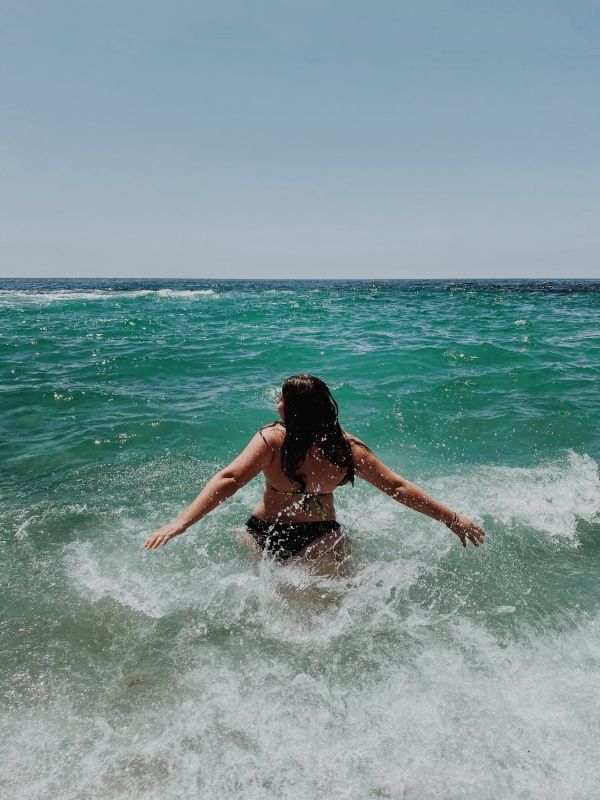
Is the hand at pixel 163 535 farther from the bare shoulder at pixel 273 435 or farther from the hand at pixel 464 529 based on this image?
the hand at pixel 464 529

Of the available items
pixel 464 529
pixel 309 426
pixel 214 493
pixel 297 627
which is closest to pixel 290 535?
pixel 297 627

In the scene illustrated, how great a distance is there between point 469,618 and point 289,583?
1.47 metres

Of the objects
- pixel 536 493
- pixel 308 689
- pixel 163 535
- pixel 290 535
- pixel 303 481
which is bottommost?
pixel 308 689

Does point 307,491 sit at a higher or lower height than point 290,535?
higher

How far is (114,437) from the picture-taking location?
7.81m

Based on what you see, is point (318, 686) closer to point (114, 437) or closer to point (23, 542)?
point (23, 542)

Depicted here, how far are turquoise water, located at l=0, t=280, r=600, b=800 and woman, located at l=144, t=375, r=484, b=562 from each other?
1.04 feet

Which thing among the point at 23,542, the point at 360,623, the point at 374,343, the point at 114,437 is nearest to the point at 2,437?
the point at 114,437

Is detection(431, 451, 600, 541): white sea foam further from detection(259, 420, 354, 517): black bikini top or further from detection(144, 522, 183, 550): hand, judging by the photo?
detection(144, 522, 183, 550): hand

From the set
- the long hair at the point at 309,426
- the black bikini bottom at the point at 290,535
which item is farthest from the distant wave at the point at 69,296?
the long hair at the point at 309,426

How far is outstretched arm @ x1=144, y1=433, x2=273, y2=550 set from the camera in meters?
3.29

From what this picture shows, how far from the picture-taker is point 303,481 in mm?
3693

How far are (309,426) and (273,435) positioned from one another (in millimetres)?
281

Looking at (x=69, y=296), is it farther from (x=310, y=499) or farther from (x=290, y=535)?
(x=310, y=499)
